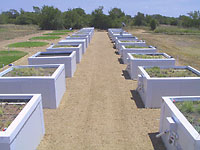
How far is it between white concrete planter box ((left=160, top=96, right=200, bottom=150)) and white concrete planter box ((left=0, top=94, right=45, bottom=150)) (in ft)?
8.65

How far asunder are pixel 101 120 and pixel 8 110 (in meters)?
2.40

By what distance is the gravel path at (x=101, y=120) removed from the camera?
4840mm

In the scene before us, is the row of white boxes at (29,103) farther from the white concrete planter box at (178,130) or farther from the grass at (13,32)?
the grass at (13,32)

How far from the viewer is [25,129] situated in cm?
396

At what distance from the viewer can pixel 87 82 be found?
30.5ft

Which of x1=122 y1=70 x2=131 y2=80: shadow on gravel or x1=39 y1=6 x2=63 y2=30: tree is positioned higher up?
x1=39 y1=6 x2=63 y2=30: tree

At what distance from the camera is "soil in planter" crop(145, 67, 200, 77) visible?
23.4 ft

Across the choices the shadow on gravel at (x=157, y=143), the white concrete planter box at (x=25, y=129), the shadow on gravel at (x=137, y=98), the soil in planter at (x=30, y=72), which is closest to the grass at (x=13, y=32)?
the soil in planter at (x=30, y=72)

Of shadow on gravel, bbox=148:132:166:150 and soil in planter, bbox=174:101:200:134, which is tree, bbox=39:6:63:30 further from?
soil in planter, bbox=174:101:200:134

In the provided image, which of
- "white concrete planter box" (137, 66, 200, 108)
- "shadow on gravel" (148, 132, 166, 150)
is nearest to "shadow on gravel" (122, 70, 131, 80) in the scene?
"white concrete planter box" (137, 66, 200, 108)

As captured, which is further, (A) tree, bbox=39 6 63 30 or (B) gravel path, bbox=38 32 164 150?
(A) tree, bbox=39 6 63 30

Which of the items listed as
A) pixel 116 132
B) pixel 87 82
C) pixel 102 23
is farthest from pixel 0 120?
pixel 102 23

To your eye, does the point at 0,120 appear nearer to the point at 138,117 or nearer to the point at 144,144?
the point at 144,144

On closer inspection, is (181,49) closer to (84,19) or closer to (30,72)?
(30,72)
